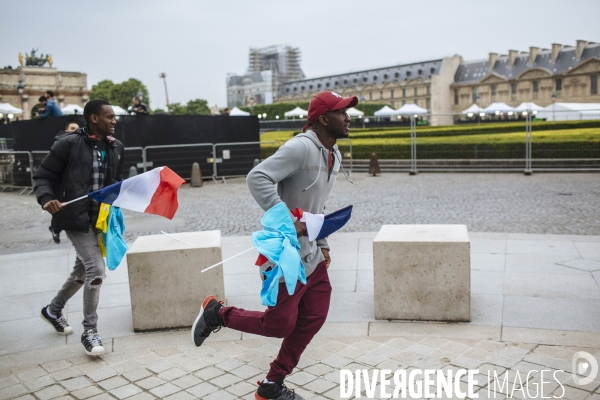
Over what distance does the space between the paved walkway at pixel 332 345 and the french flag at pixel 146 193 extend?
1029mm

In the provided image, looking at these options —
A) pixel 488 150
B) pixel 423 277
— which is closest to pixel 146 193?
pixel 423 277

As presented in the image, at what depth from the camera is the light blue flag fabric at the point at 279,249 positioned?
9.84 ft

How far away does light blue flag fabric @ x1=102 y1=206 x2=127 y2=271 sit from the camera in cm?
423

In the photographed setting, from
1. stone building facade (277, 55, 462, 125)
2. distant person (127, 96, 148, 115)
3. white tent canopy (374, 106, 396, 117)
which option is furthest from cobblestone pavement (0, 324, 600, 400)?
stone building facade (277, 55, 462, 125)

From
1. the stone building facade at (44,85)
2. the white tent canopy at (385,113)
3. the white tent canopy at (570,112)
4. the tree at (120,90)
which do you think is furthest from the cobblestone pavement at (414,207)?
the tree at (120,90)

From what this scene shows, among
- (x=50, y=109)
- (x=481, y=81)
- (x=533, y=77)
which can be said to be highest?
(x=481, y=81)

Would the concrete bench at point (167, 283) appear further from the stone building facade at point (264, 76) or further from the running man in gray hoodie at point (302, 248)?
the stone building facade at point (264, 76)

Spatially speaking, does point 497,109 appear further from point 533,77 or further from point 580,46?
point 533,77

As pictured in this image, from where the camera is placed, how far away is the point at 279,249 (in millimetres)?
3027

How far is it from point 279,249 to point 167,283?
193 cm

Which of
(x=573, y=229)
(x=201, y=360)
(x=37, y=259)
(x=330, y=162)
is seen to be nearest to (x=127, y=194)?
(x=201, y=360)

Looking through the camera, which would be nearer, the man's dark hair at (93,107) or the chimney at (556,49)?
the man's dark hair at (93,107)

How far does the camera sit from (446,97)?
10094cm

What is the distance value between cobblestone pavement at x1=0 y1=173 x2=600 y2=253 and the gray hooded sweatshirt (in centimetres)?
566
